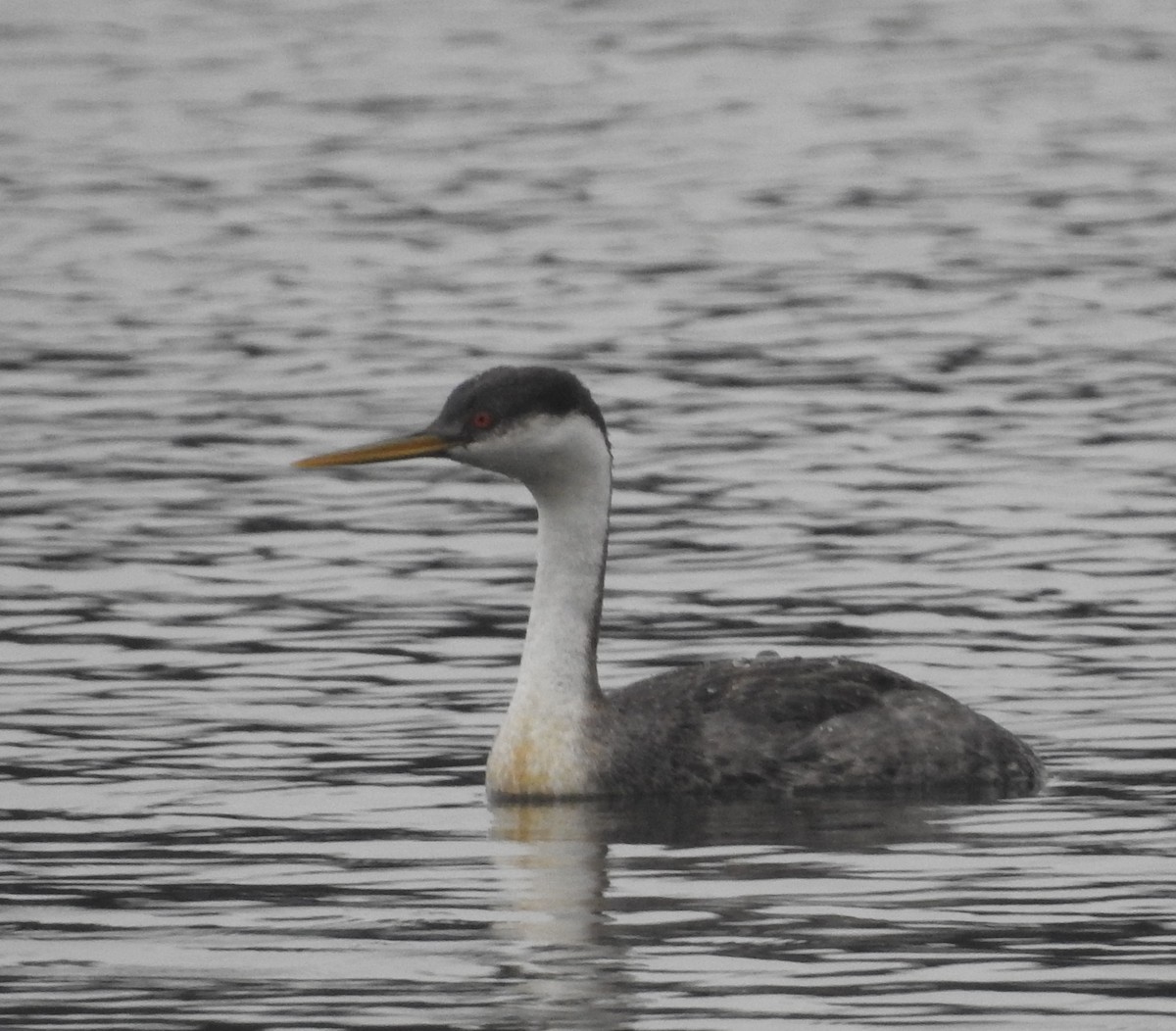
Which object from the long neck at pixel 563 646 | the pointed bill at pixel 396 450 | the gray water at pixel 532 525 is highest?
the pointed bill at pixel 396 450

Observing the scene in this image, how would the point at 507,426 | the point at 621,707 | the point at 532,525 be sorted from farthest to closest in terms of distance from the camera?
1. the point at 532,525
2. the point at 621,707
3. the point at 507,426

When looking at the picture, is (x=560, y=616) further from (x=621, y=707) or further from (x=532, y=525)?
(x=532, y=525)

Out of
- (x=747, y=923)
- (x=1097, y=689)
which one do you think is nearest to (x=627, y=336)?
(x=1097, y=689)

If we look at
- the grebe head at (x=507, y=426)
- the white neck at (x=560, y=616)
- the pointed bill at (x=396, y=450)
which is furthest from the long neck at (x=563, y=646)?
the pointed bill at (x=396, y=450)

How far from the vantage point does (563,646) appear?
577 inches

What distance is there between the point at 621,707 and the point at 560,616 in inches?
17.3

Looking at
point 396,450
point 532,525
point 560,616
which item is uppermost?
point 396,450

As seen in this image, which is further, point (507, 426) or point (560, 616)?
point (560, 616)

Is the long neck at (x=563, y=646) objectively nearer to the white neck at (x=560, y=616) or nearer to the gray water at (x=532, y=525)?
the white neck at (x=560, y=616)

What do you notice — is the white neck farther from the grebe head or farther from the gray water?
the gray water

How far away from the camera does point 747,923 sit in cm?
1193

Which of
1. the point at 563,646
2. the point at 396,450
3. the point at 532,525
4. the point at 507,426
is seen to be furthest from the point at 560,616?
the point at 532,525

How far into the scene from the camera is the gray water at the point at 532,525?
38.3 feet

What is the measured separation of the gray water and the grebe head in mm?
1319
